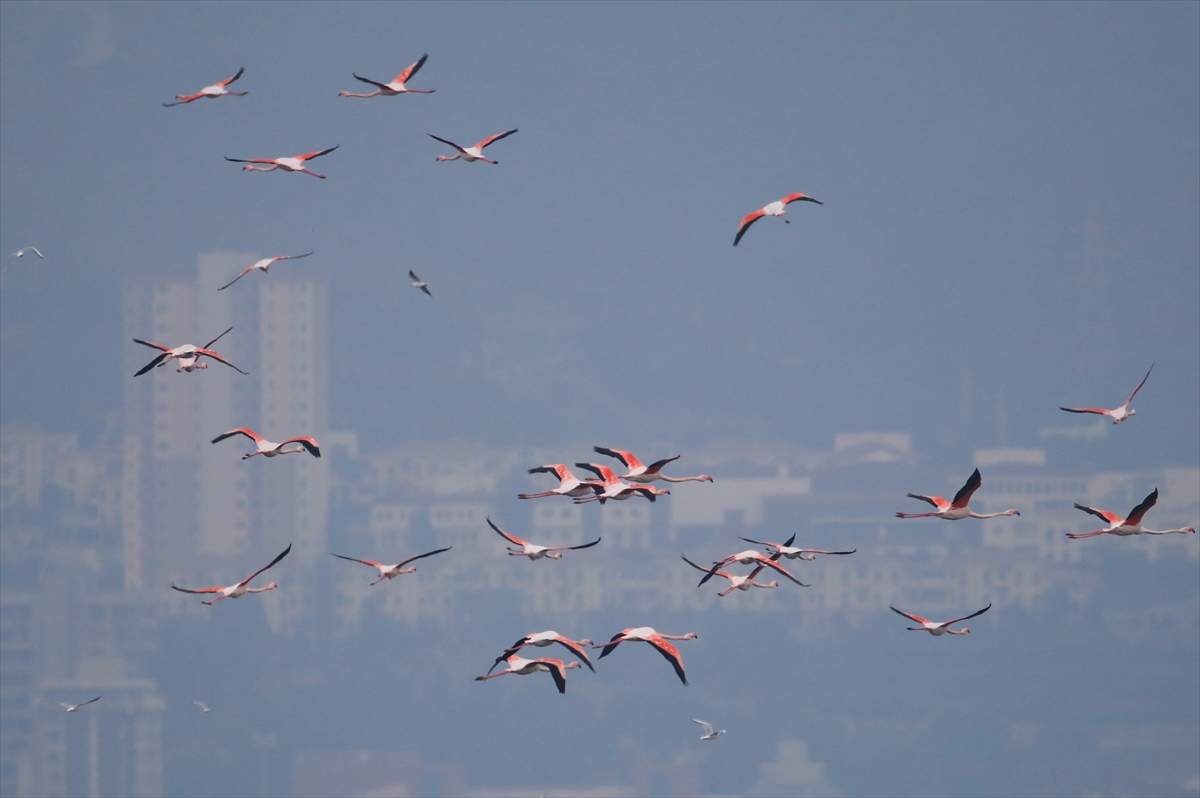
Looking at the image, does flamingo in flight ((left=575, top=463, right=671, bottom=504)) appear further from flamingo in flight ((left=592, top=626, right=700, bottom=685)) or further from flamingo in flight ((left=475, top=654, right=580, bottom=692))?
flamingo in flight ((left=475, top=654, right=580, bottom=692))

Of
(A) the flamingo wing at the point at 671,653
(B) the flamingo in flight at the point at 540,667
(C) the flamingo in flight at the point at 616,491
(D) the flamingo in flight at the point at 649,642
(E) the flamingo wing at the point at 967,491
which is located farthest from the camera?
(C) the flamingo in flight at the point at 616,491

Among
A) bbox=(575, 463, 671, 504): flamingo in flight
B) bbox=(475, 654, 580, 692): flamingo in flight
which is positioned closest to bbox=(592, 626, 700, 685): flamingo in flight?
bbox=(475, 654, 580, 692): flamingo in flight

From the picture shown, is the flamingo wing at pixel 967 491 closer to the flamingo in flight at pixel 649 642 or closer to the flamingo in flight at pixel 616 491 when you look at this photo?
the flamingo in flight at pixel 616 491

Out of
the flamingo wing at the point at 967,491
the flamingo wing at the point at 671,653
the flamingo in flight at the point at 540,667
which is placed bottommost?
the flamingo in flight at the point at 540,667

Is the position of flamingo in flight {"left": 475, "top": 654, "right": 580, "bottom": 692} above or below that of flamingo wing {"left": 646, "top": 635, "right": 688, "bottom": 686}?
below

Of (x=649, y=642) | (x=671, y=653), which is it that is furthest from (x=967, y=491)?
(x=671, y=653)

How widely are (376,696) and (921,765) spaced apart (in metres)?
56.5

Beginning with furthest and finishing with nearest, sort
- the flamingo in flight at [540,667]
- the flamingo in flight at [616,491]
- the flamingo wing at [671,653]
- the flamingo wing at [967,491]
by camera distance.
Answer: the flamingo in flight at [616,491], the flamingo wing at [967,491], the flamingo in flight at [540,667], the flamingo wing at [671,653]

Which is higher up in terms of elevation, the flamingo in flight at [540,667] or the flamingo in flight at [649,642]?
the flamingo in flight at [649,642]

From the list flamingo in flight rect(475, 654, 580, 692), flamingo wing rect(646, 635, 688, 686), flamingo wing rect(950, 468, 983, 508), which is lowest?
flamingo in flight rect(475, 654, 580, 692)

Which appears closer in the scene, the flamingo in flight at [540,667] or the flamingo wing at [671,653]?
the flamingo wing at [671,653]

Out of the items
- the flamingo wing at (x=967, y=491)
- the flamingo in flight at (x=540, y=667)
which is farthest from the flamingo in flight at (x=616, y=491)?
the flamingo wing at (x=967, y=491)

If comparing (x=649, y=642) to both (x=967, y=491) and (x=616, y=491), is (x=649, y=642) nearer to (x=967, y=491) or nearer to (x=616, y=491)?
(x=616, y=491)

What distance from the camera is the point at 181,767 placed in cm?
15450
